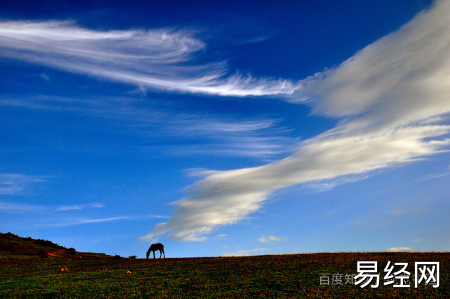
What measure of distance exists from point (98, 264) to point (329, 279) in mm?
30507

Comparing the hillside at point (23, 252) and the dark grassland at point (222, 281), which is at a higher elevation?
the dark grassland at point (222, 281)

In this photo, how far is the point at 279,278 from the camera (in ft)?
81.7

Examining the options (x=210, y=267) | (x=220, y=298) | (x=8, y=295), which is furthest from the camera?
(x=210, y=267)

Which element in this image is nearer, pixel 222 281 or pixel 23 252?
pixel 222 281

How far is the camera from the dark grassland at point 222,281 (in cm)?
2117

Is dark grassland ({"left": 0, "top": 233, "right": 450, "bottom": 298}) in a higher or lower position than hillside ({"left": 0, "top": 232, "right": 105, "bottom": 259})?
higher

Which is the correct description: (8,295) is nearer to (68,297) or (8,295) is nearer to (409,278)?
(68,297)

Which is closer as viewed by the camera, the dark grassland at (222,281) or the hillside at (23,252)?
the dark grassland at (222,281)

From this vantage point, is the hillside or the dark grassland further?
the hillside

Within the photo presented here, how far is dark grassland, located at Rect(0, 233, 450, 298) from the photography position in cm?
2117

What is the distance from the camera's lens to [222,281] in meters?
25.4

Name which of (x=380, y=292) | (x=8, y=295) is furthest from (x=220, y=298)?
(x=8, y=295)

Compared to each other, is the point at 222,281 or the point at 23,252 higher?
the point at 222,281

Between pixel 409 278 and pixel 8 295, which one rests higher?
pixel 409 278
